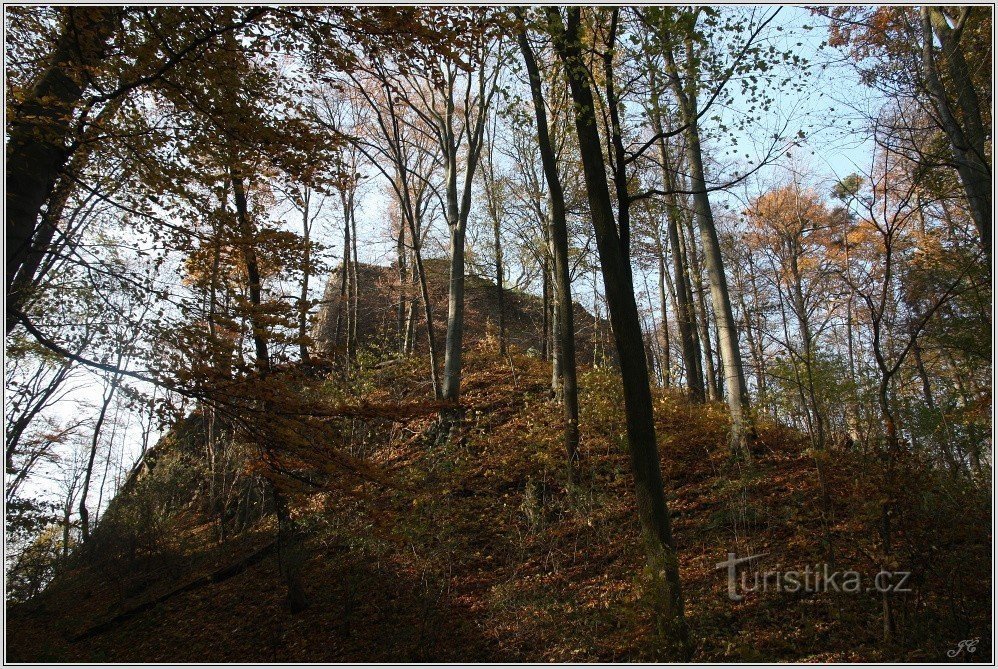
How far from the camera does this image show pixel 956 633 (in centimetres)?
430

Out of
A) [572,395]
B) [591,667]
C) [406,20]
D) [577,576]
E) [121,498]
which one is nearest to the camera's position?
[406,20]

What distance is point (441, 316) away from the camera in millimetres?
20594

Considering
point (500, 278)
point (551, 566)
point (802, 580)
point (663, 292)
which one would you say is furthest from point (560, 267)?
point (663, 292)

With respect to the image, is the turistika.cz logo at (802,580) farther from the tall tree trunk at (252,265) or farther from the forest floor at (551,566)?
the tall tree trunk at (252,265)

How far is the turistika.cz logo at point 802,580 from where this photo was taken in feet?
15.9

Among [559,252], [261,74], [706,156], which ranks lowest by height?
[559,252]

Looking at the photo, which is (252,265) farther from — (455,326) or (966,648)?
(966,648)

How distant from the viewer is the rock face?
1866cm

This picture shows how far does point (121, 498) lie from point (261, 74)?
11.1 meters

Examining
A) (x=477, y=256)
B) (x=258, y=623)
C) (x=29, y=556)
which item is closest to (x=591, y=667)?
(x=258, y=623)

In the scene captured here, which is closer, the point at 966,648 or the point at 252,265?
the point at 966,648

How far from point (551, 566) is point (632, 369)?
3338mm

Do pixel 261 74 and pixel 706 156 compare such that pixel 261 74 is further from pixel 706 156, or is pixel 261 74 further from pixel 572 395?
pixel 706 156

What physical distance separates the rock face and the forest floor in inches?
351
